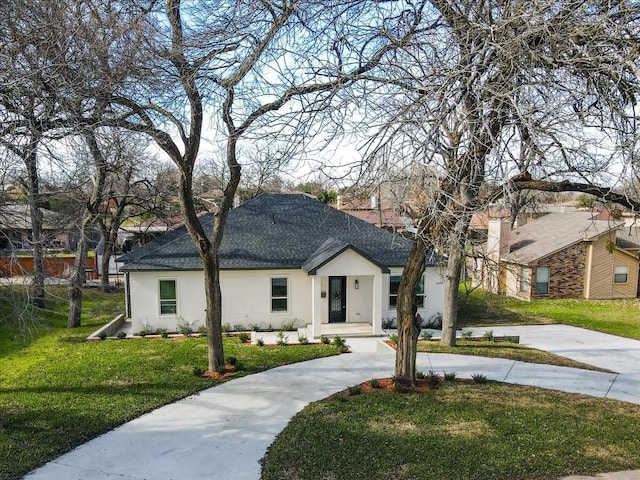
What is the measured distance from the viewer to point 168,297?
49.8 feet

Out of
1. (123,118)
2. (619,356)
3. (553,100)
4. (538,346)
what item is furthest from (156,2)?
(619,356)

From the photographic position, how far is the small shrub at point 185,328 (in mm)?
14774

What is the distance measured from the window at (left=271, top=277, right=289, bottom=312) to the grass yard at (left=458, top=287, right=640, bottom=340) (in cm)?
618

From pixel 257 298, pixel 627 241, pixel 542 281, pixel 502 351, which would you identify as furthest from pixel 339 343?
pixel 627 241

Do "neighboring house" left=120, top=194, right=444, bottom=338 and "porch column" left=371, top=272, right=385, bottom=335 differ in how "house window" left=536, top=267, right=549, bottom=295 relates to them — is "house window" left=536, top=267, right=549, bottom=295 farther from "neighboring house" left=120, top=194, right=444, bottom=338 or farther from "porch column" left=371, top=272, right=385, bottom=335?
"porch column" left=371, top=272, right=385, bottom=335

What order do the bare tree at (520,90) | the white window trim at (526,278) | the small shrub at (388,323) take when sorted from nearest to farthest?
1. the bare tree at (520,90)
2. the small shrub at (388,323)
3. the white window trim at (526,278)

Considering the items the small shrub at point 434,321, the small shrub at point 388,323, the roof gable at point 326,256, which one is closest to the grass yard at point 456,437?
the roof gable at point 326,256

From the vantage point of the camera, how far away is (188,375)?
10016 mm

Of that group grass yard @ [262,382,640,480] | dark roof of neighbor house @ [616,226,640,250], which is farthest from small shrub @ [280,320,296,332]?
dark roof of neighbor house @ [616,226,640,250]

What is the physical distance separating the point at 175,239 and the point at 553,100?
13.7 m

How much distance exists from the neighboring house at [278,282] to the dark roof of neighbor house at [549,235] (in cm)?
992

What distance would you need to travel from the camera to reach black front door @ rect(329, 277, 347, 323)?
52.2 ft

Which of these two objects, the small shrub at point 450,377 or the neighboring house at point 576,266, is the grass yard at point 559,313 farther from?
the small shrub at point 450,377

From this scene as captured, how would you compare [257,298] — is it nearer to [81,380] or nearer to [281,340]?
[281,340]
